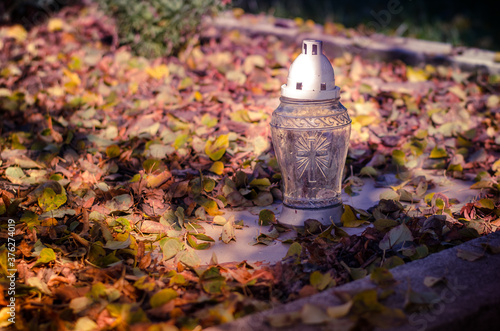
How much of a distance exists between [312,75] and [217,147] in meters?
0.89

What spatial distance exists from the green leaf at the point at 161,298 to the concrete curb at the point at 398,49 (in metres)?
3.63

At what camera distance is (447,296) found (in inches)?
59.1

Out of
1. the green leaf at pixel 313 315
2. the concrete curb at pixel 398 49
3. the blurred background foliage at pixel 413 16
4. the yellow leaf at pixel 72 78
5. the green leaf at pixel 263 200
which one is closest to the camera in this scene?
the green leaf at pixel 313 315

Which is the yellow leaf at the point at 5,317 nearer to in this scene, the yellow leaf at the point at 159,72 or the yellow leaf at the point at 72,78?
the yellow leaf at the point at 72,78

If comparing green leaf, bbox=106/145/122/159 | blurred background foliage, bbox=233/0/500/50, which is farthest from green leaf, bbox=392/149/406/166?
blurred background foliage, bbox=233/0/500/50

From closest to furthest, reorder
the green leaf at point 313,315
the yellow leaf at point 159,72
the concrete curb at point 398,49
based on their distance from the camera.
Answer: the green leaf at point 313,315 → the yellow leaf at point 159,72 → the concrete curb at point 398,49

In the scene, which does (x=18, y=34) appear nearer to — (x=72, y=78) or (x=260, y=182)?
(x=72, y=78)

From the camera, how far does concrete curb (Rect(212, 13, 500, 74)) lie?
4480mm

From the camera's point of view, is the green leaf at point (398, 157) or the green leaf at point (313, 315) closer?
the green leaf at point (313, 315)

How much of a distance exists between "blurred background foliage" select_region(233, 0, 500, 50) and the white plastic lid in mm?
3620

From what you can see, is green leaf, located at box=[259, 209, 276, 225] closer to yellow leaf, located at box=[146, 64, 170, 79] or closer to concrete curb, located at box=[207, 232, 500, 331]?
concrete curb, located at box=[207, 232, 500, 331]

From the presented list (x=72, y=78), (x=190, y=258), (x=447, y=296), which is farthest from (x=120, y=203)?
(x=72, y=78)

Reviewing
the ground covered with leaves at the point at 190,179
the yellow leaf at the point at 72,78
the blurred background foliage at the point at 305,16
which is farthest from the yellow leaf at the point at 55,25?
the yellow leaf at the point at 72,78

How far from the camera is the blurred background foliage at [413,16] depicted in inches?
234
